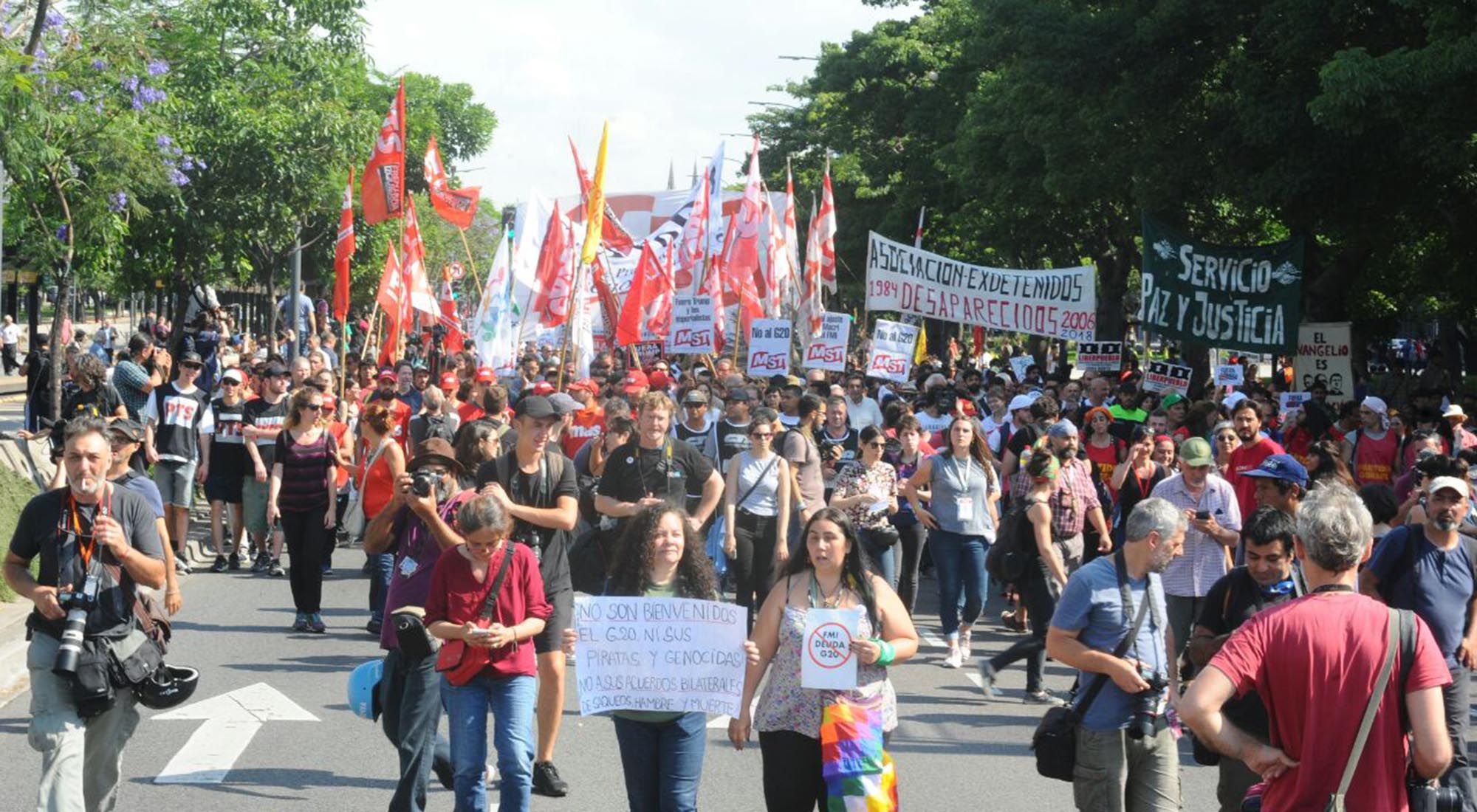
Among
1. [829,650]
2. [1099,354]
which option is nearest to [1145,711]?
[829,650]

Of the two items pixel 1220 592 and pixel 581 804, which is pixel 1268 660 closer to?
pixel 1220 592

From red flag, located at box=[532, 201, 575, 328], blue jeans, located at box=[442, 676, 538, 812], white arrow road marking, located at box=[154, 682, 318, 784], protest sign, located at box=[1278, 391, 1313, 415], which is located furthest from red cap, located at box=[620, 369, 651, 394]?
blue jeans, located at box=[442, 676, 538, 812]

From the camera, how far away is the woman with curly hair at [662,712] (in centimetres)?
607

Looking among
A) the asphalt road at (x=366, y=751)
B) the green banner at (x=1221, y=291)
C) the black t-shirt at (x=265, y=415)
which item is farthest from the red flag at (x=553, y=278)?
the asphalt road at (x=366, y=751)

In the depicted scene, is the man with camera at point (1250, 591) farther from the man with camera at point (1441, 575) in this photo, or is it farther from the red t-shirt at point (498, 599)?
the red t-shirt at point (498, 599)

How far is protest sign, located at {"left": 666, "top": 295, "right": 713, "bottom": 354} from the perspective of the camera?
77.3 ft

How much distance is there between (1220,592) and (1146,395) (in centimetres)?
1431

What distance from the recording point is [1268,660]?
4324mm

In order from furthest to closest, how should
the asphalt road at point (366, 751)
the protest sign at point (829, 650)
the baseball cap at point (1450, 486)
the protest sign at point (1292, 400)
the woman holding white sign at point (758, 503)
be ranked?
1. the protest sign at point (1292, 400)
2. the woman holding white sign at point (758, 503)
3. the asphalt road at point (366, 751)
4. the baseball cap at point (1450, 486)
5. the protest sign at point (829, 650)

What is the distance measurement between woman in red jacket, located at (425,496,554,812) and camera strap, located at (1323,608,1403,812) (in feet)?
9.94

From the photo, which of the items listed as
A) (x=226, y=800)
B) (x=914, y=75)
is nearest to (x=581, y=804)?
(x=226, y=800)

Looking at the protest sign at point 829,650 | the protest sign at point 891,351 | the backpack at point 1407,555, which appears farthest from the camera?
the protest sign at point 891,351

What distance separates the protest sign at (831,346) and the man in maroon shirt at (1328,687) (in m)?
18.0

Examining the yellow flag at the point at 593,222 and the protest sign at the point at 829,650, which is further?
the yellow flag at the point at 593,222
